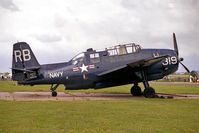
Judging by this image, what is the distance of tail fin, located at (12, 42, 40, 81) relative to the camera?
51.6ft

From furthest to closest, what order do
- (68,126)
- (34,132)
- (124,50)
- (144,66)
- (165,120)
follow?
(124,50) → (144,66) → (165,120) → (68,126) → (34,132)

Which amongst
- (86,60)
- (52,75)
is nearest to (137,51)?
(86,60)

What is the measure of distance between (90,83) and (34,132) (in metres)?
9.89

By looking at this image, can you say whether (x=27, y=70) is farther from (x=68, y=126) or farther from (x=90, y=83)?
(x=68, y=126)

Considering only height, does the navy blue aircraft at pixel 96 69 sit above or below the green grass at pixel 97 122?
above

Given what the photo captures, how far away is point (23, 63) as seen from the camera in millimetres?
16031

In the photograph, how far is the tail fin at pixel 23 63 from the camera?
51.6 feet

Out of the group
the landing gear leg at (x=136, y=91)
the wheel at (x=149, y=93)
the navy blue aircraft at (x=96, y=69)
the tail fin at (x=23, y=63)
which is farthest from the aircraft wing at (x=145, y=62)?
the tail fin at (x=23, y=63)

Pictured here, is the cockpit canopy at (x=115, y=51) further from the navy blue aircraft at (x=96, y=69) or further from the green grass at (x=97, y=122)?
the green grass at (x=97, y=122)

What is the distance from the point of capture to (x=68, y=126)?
6320 millimetres

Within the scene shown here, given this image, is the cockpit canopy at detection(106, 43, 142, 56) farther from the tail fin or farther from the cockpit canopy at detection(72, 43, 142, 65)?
the tail fin

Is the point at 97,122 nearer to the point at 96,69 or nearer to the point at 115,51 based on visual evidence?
the point at 96,69

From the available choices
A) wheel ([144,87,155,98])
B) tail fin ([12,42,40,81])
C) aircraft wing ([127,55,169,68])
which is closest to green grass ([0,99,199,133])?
aircraft wing ([127,55,169,68])

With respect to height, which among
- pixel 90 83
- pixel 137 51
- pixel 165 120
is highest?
pixel 137 51
